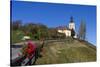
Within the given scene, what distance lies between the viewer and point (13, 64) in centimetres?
230

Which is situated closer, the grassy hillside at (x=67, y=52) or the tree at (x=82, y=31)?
the grassy hillside at (x=67, y=52)

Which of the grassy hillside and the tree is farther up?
the tree

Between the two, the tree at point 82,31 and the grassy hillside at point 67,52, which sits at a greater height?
the tree at point 82,31

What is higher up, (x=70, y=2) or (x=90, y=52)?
(x=70, y=2)

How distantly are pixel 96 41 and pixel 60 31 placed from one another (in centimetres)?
52

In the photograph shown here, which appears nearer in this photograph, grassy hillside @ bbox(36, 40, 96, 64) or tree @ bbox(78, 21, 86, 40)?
grassy hillside @ bbox(36, 40, 96, 64)

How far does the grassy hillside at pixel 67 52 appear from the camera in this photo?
2.45 m

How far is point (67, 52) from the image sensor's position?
8.34 ft

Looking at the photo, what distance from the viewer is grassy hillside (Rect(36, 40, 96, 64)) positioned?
2453 millimetres

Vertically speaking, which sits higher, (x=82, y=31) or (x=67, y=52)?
(x=82, y=31)
